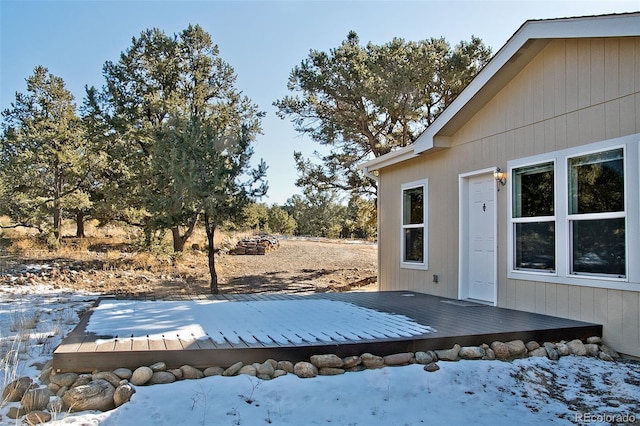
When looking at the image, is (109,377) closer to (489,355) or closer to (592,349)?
(489,355)

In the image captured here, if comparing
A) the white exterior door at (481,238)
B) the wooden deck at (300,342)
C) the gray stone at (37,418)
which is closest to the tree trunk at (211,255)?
the wooden deck at (300,342)

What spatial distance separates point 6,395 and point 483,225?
5520 millimetres

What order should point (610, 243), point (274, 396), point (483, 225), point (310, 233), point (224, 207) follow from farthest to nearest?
point (310, 233), point (224, 207), point (483, 225), point (610, 243), point (274, 396)

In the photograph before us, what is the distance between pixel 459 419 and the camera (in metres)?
2.79

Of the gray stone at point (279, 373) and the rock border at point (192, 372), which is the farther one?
the gray stone at point (279, 373)

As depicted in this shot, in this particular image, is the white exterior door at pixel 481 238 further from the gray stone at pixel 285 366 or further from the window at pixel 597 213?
the gray stone at pixel 285 366

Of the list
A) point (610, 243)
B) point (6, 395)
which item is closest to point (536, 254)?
point (610, 243)

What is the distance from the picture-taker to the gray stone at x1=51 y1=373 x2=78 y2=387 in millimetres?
3020

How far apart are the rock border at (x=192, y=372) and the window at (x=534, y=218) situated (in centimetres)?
112

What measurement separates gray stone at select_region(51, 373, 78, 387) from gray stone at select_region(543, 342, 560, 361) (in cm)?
387

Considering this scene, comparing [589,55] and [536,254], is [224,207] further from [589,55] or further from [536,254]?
[589,55]

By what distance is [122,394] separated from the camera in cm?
286

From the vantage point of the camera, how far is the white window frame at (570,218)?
13.4 feet

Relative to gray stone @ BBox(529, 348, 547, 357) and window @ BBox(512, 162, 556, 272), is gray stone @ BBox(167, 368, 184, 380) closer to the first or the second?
gray stone @ BBox(529, 348, 547, 357)
